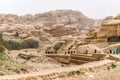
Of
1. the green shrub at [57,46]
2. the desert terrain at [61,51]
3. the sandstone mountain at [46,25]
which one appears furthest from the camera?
the sandstone mountain at [46,25]

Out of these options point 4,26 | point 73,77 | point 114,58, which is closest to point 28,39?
point 4,26

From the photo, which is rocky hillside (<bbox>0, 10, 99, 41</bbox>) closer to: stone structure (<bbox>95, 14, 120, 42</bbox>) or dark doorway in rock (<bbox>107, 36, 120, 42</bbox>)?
stone structure (<bbox>95, 14, 120, 42</bbox>)

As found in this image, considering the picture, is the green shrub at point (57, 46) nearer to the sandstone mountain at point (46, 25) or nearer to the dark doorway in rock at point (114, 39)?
the dark doorway in rock at point (114, 39)

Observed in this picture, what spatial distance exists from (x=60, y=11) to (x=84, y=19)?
12570 mm

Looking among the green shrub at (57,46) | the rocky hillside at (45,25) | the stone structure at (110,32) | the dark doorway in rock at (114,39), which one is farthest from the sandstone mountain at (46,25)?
the dark doorway in rock at (114,39)

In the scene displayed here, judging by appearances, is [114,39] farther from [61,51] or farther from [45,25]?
[45,25]

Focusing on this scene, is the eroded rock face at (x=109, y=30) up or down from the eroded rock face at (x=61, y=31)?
up

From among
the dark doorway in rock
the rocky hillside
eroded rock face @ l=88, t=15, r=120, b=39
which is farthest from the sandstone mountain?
the dark doorway in rock

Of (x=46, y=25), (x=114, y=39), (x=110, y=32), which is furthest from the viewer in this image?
(x=46, y=25)

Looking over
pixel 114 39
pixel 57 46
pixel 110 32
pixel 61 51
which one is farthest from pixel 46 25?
pixel 110 32

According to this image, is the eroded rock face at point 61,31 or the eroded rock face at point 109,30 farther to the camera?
the eroded rock face at point 61,31

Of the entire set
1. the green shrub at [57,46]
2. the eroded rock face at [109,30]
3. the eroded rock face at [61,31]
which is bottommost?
the green shrub at [57,46]

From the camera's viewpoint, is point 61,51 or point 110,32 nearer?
point 110,32

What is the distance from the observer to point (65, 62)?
35.6m
